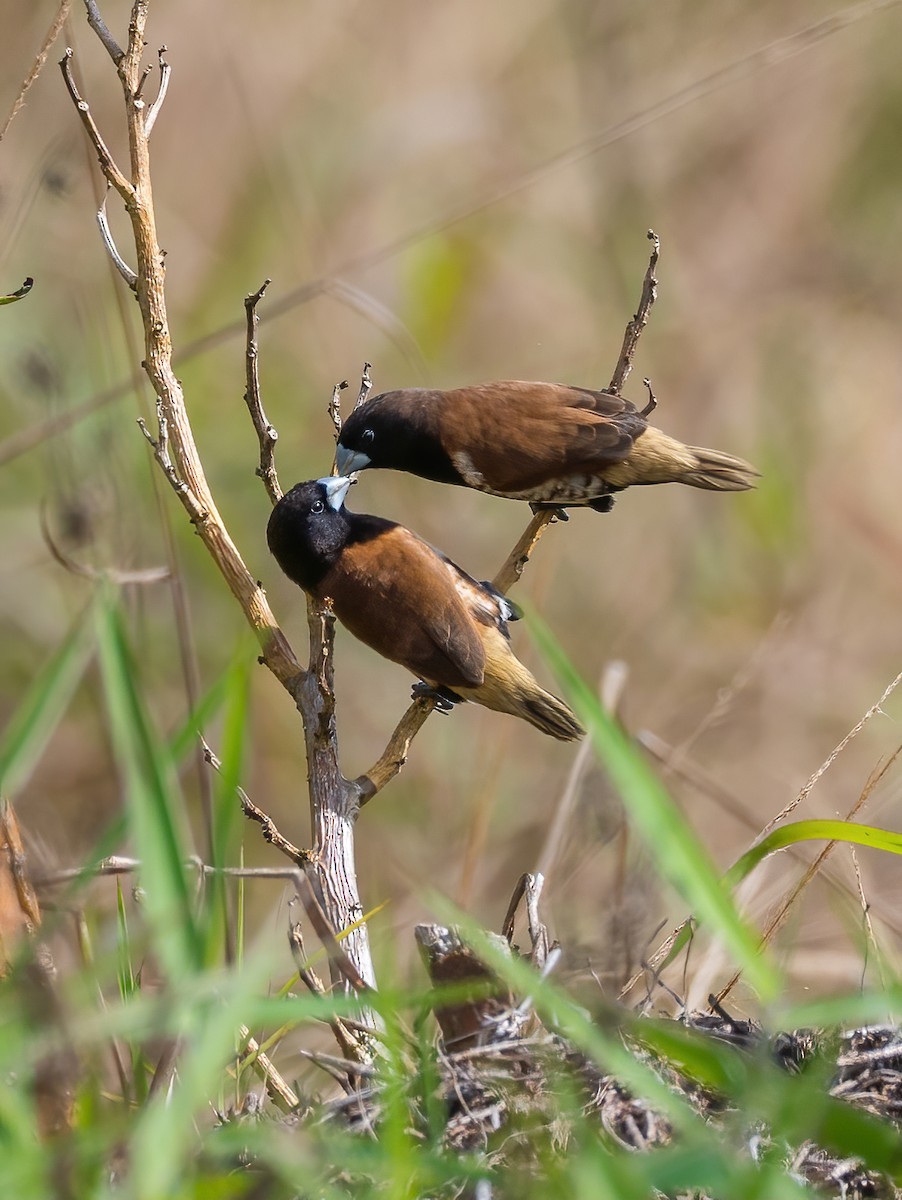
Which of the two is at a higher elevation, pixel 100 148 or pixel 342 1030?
pixel 100 148

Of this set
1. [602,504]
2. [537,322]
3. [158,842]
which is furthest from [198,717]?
[537,322]

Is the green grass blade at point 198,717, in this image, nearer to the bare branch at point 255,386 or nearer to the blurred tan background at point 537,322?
the bare branch at point 255,386

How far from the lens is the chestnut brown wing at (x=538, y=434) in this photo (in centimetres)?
414

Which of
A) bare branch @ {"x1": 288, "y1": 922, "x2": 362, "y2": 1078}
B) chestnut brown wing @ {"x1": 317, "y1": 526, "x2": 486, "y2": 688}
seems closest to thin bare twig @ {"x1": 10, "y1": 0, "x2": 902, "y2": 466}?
chestnut brown wing @ {"x1": 317, "y1": 526, "x2": 486, "y2": 688}

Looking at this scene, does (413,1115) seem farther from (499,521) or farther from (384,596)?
(499,521)

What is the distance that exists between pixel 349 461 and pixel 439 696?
0.91 meters

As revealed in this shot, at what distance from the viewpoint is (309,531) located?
12.0 ft

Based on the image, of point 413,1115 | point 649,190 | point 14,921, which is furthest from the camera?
point 649,190

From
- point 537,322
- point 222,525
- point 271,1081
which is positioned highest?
point 537,322

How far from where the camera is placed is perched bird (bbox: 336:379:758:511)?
13.6 feet

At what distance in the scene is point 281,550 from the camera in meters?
3.67

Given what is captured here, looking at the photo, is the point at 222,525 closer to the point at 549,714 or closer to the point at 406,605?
the point at 406,605

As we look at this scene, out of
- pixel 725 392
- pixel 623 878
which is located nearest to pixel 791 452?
pixel 725 392

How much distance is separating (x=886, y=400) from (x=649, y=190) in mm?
1619
